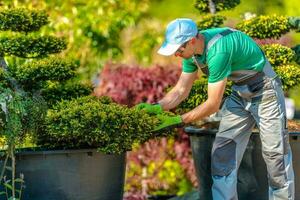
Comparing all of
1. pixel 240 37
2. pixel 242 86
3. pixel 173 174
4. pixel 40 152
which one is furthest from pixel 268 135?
pixel 173 174

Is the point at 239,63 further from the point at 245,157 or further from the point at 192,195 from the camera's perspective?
the point at 192,195

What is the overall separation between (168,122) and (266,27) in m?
1.53

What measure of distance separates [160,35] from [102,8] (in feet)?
3.35

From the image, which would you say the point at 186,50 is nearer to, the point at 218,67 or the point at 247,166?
the point at 218,67

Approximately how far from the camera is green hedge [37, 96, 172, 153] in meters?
5.25

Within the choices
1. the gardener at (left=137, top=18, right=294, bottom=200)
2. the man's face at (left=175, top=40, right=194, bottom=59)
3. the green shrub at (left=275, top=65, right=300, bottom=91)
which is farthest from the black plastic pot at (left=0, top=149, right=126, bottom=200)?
the green shrub at (left=275, top=65, right=300, bottom=91)

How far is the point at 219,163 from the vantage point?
5.74 m

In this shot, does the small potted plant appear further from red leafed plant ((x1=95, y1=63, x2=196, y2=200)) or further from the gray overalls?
red leafed plant ((x1=95, y1=63, x2=196, y2=200))

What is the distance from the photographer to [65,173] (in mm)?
5387

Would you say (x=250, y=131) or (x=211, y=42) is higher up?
(x=211, y=42)

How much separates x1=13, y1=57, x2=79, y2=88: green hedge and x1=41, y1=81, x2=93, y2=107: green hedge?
13 centimetres

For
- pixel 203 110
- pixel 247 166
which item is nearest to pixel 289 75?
pixel 247 166

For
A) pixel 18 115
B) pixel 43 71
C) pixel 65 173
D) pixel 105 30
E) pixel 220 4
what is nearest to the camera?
pixel 18 115

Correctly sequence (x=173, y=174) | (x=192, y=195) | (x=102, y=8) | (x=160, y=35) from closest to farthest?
(x=192, y=195)
(x=173, y=174)
(x=102, y=8)
(x=160, y=35)
